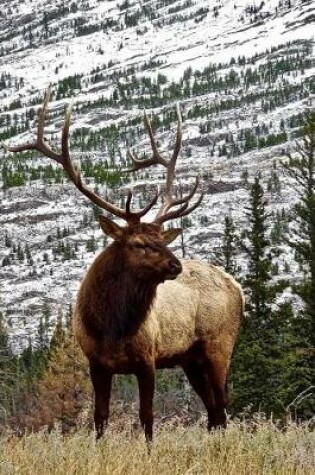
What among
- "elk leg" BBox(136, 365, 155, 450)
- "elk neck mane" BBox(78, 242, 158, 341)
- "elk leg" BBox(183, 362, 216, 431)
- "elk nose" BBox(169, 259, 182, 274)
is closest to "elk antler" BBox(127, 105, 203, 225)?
"elk neck mane" BBox(78, 242, 158, 341)

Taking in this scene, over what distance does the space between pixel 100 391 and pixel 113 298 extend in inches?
35.2

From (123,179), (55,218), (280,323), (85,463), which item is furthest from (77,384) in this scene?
(123,179)

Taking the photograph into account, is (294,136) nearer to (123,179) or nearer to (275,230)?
(123,179)

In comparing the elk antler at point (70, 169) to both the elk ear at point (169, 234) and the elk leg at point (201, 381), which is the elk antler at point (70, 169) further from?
the elk leg at point (201, 381)

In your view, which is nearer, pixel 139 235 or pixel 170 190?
pixel 139 235

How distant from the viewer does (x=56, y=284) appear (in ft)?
465

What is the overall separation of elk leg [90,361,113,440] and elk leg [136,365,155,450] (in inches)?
12.2

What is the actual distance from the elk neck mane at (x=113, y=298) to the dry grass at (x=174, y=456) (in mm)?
2099

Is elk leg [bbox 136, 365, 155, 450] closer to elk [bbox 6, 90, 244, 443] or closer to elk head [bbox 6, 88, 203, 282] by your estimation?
elk [bbox 6, 90, 244, 443]

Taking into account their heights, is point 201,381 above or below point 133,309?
below

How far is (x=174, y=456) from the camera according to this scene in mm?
Answer: 5582

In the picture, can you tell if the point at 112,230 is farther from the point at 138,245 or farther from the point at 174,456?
the point at 174,456

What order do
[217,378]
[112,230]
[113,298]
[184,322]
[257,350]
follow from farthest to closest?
[257,350] → [217,378] → [184,322] → [112,230] → [113,298]

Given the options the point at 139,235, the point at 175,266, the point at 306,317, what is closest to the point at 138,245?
the point at 139,235
